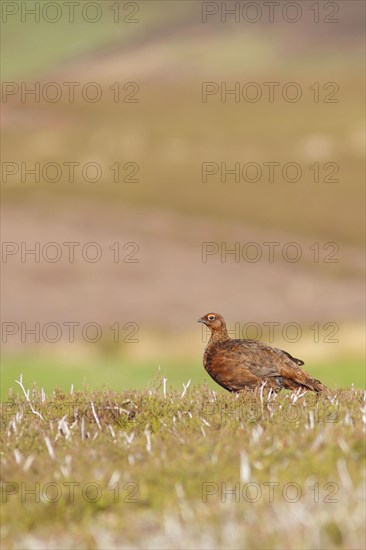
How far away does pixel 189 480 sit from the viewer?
1034 centimetres

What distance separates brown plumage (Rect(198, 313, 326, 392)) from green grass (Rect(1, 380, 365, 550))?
1.52 metres

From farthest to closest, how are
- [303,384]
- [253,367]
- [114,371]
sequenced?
[114,371] → [303,384] → [253,367]

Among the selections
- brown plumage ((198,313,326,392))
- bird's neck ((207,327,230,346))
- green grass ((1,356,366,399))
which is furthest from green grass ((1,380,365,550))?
green grass ((1,356,366,399))

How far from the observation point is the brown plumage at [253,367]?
15.4 m

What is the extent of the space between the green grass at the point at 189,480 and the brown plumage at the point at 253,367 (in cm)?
152

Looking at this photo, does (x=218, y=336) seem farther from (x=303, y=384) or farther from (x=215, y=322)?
(x=303, y=384)

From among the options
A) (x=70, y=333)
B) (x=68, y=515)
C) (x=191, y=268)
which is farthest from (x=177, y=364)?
(x=191, y=268)

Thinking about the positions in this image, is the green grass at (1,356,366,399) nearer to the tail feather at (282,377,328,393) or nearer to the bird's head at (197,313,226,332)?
the bird's head at (197,313,226,332)

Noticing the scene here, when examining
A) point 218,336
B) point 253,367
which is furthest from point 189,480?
point 218,336

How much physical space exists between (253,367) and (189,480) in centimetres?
517

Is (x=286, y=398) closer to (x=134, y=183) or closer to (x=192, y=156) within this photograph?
(x=134, y=183)

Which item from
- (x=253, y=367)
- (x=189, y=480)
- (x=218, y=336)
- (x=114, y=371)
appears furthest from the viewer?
(x=114, y=371)

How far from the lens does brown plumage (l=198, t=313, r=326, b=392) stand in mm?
15414

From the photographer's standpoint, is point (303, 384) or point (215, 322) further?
point (215, 322)
